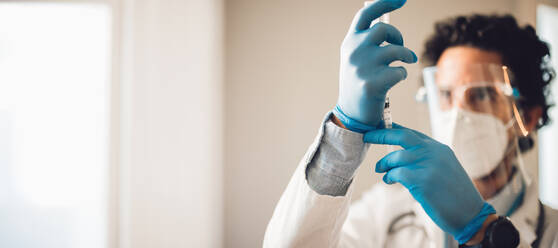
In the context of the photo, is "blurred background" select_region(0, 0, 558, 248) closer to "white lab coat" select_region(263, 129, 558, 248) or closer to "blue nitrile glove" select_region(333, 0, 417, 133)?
"white lab coat" select_region(263, 129, 558, 248)

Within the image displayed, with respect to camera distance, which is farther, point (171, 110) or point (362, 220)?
point (362, 220)

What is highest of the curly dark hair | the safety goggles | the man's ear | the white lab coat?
the curly dark hair

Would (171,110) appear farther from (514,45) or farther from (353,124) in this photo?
(514,45)

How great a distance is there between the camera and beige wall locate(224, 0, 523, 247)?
0.86 meters

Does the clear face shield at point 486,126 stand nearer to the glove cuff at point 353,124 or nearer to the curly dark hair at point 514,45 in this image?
the curly dark hair at point 514,45

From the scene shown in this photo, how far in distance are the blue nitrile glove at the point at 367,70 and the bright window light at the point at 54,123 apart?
603 millimetres

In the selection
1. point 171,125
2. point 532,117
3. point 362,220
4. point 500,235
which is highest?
point 532,117

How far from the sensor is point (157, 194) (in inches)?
34.0

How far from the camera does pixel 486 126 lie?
2.43 feet

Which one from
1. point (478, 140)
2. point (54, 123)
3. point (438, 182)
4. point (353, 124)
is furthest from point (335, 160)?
point (54, 123)

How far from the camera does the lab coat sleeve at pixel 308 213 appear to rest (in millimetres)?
523

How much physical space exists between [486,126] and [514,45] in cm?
33

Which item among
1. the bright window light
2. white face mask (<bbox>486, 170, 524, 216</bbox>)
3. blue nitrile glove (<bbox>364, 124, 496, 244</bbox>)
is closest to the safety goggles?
white face mask (<bbox>486, 170, 524, 216</bbox>)

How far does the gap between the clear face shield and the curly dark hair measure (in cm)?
7
